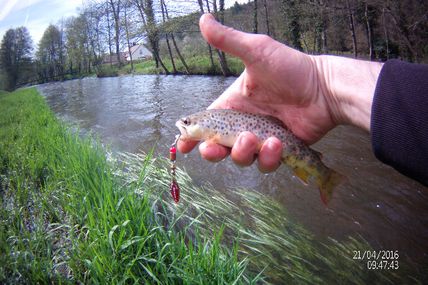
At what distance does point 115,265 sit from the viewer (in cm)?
327

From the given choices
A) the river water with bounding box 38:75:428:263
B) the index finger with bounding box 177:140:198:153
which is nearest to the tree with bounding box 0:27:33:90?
the river water with bounding box 38:75:428:263

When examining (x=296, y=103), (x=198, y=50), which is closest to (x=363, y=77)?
(x=296, y=103)

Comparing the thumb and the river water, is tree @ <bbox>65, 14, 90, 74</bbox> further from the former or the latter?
the thumb

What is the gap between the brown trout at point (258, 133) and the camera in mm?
3260

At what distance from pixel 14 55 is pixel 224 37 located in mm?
56623

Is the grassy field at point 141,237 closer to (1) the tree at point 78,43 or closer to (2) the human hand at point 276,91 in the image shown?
(2) the human hand at point 276,91

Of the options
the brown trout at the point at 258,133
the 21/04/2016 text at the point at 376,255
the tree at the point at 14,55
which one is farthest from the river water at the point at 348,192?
the tree at the point at 14,55

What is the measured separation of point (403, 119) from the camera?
2.31m

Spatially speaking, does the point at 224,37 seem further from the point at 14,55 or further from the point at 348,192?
the point at 14,55

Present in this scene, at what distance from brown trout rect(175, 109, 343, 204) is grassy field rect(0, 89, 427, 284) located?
1021mm

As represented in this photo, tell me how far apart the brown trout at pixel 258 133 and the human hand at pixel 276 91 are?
5.3 inches

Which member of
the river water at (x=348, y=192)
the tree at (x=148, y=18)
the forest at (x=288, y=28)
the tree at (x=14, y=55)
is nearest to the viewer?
the river water at (x=348, y=192)
